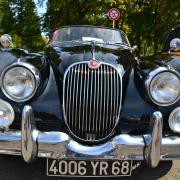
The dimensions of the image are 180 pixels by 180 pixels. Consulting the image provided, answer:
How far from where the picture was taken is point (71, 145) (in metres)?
3.68

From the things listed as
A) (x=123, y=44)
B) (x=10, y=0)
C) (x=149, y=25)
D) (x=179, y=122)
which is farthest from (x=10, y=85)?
(x=10, y=0)

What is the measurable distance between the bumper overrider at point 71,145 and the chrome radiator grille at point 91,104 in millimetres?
260

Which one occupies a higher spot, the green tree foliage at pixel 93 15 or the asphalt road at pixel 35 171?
the green tree foliage at pixel 93 15

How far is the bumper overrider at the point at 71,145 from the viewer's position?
3.66m

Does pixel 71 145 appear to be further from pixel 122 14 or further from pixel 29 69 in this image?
pixel 122 14

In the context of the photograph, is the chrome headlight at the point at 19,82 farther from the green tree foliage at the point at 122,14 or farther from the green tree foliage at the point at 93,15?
the green tree foliage at the point at 122,14

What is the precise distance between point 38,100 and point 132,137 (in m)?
0.97

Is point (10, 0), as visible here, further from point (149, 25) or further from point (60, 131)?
point (60, 131)

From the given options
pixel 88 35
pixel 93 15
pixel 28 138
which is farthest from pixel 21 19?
pixel 28 138

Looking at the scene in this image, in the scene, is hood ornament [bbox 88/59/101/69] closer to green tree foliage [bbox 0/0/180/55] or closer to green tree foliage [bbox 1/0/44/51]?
green tree foliage [bbox 0/0/180/55]

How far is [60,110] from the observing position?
4.00 m

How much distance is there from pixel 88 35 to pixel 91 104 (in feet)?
7.46

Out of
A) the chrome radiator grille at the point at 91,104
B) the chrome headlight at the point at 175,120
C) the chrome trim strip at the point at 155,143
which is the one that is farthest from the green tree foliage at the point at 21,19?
the chrome trim strip at the point at 155,143

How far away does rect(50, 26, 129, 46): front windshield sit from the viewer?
235 inches
